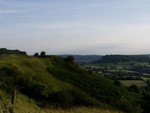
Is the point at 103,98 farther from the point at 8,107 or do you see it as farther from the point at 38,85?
the point at 8,107

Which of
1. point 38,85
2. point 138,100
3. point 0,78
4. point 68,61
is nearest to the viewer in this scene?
point 0,78

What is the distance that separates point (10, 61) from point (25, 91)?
17623mm

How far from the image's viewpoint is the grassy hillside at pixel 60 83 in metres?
57.0

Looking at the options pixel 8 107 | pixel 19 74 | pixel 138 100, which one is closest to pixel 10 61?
pixel 19 74

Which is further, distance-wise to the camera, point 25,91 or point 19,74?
point 19,74

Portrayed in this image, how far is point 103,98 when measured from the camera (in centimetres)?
7231

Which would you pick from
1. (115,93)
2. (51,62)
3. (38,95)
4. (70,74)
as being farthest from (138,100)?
(38,95)

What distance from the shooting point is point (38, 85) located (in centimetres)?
5859

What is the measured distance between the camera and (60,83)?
72.1 m

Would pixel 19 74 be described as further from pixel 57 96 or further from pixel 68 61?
pixel 68 61

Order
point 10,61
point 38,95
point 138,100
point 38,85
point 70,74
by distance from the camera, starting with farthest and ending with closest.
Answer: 1. point 70,74
2. point 138,100
3. point 10,61
4. point 38,85
5. point 38,95

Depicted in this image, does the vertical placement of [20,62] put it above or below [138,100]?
above

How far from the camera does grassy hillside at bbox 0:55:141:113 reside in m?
57.0

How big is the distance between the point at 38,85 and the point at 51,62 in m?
26.7
